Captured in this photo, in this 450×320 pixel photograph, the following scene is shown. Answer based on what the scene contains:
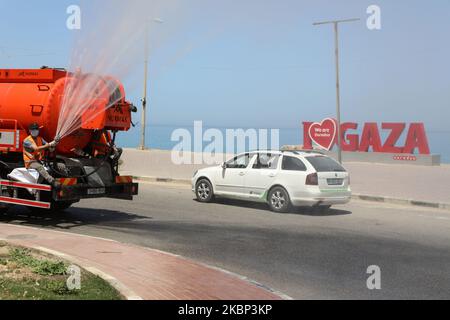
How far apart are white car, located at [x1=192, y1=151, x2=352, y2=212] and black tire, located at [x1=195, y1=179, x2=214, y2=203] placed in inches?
0.7

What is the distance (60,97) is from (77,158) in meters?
1.39

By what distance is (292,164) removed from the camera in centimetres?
1386

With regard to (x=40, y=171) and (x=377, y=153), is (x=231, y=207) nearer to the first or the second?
(x=40, y=171)

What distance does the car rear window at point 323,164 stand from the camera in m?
13.7

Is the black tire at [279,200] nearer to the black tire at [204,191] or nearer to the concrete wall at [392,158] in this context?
the black tire at [204,191]

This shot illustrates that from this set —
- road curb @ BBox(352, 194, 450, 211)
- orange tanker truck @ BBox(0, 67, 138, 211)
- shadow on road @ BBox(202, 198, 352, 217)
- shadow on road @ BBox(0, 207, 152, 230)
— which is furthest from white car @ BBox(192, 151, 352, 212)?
orange tanker truck @ BBox(0, 67, 138, 211)

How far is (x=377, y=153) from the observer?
112 feet

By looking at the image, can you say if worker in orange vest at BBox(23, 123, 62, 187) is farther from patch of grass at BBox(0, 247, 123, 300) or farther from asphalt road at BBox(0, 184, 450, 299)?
patch of grass at BBox(0, 247, 123, 300)

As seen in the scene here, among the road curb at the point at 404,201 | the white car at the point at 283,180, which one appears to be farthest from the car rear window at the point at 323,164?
the road curb at the point at 404,201

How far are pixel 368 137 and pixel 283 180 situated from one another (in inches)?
925

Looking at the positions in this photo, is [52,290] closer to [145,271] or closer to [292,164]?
[145,271]

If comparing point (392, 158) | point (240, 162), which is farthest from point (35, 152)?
point (392, 158)
